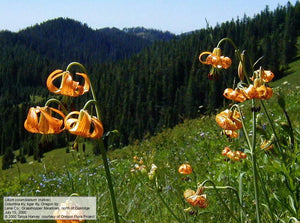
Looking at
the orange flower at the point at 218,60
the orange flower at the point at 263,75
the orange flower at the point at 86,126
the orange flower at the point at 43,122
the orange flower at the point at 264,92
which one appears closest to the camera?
the orange flower at the point at 86,126

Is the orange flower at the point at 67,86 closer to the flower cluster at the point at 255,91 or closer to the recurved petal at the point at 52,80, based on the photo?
the recurved petal at the point at 52,80

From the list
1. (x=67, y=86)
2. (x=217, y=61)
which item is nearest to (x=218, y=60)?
(x=217, y=61)

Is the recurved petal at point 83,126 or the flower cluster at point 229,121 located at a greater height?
the recurved petal at point 83,126

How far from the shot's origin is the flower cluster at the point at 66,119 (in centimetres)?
93

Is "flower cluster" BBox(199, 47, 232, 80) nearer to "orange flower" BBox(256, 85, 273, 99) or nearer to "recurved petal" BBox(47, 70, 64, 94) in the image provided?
"orange flower" BBox(256, 85, 273, 99)

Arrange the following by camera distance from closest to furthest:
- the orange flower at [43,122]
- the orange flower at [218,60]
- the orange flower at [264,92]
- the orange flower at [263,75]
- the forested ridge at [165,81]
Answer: the orange flower at [43,122], the orange flower at [264,92], the orange flower at [263,75], the orange flower at [218,60], the forested ridge at [165,81]

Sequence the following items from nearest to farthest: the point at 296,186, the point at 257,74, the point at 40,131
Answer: the point at 40,131, the point at 257,74, the point at 296,186

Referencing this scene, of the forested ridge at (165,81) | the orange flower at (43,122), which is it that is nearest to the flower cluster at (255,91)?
the orange flower at (43,122)

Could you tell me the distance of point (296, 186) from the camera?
177 centimetres

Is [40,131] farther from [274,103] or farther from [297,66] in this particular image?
[297,66]

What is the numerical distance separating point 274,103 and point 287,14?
87771mm

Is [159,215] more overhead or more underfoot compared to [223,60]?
more underfoot

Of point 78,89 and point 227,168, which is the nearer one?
point 78,89

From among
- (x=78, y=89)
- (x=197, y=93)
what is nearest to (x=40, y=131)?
(x=78, y=89)
